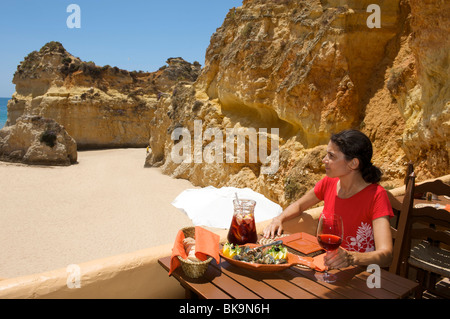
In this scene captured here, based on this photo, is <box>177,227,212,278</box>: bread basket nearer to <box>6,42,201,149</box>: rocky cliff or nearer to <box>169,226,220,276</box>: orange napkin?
<box>169,226,220,276</box>: orange napkin

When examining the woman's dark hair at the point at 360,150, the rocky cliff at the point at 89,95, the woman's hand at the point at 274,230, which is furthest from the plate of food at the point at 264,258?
the rocky cliff at the point at 89,95

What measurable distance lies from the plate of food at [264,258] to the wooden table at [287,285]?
0.16 ft

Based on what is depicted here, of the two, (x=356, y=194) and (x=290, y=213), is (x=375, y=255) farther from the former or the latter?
(x=290, y=213)

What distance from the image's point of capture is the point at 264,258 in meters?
1.92

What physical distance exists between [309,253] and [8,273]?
8.07 metres

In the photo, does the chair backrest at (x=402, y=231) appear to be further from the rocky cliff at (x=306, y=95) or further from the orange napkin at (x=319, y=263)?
the rocky cliff at (x=306, y=95)

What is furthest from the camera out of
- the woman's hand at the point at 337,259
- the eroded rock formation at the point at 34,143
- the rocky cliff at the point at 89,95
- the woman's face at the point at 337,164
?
the rocky cliff at the point at 89,95

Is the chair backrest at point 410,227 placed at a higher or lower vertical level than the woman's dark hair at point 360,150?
lower

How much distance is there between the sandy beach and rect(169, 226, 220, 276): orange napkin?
23.4 feet

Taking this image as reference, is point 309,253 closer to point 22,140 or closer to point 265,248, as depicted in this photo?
point 265,248

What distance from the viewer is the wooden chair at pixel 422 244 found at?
7.74 ft

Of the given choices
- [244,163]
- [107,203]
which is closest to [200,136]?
[244,163]

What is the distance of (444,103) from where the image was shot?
19.4ft

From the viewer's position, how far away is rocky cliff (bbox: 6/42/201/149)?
1171 inches
